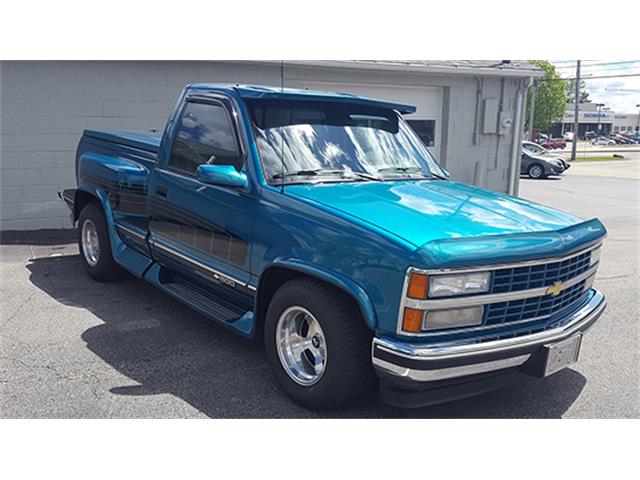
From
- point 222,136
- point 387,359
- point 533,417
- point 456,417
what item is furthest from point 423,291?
point 222,136

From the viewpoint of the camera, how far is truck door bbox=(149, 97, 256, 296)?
4289 millimetres

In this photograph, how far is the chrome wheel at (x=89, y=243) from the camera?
6430 millimetres

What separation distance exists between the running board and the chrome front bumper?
56.3 inches

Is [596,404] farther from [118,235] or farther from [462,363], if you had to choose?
[118,235]

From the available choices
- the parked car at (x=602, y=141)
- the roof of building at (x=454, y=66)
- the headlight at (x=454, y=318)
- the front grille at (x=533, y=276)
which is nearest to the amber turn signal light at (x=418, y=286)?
the headlight at (x=454, y=318)

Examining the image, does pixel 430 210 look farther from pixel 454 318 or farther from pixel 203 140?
pixel 203 140

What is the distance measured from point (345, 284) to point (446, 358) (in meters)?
0.69

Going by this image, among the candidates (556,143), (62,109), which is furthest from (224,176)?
(556,143)

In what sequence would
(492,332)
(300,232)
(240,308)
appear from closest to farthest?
1. (492,332)
2. (300,232)
3. (240,308)

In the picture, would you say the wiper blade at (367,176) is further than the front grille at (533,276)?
Yes

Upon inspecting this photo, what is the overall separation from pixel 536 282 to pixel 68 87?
7.74 meters

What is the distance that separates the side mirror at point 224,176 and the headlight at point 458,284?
1.61 metres

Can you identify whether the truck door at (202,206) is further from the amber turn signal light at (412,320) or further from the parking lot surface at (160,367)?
the amber turn signal light at (412,320)

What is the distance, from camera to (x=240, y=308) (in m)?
4.47
